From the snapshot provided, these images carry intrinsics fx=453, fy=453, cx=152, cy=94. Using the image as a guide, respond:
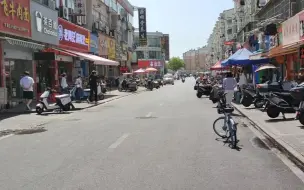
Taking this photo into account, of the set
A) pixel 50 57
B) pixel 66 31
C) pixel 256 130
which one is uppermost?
pixel 66 31

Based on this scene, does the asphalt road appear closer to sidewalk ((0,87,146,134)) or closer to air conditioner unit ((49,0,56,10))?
sidewalk ((0,87,146,134))

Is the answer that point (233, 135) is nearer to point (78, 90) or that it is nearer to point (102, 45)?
point (78, 90)

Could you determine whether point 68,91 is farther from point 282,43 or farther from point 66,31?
point 282,43

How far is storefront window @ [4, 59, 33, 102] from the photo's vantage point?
79.9ft

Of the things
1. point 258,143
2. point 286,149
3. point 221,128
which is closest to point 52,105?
point 221,128

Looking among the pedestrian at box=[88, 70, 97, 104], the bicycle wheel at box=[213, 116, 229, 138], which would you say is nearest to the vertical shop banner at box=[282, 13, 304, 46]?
the pedestrian at box=[88, 70, 97, 104]

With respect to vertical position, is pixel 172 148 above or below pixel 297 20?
below

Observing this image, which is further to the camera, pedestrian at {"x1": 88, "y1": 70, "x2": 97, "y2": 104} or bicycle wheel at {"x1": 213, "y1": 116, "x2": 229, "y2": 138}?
pedestrian at {"x1": 88, "y1": 70, "x2": 97, "y2": 104}

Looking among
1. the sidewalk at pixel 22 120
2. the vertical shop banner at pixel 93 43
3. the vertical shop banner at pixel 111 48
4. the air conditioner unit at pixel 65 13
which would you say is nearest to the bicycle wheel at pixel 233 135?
the sidewalk at pixel 22 120

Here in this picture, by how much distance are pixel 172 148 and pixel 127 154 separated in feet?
3.75

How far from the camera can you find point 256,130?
42.8 ft

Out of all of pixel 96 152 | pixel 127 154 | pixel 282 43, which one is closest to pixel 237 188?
pixel 127 154

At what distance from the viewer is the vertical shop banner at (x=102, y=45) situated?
46338mm

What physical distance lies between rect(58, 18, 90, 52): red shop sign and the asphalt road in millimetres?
19474
